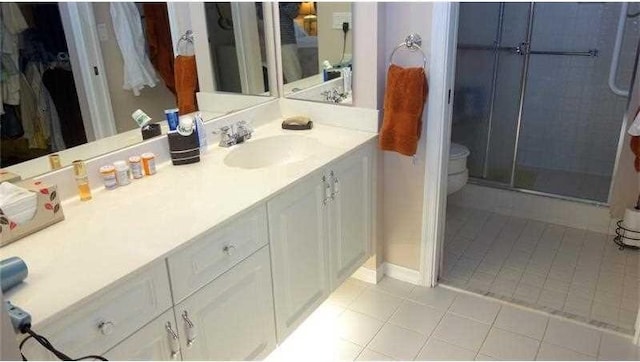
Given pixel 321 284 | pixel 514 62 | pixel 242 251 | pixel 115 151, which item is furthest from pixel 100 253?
pixel 514 62

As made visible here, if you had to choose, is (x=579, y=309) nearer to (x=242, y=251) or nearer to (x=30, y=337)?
(x=242, y=251)

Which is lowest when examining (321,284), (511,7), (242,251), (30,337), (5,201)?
(321,284)

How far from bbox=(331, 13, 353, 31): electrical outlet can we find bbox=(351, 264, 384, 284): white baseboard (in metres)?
1.19

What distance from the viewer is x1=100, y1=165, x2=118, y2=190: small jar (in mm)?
1589

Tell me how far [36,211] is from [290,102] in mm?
1355

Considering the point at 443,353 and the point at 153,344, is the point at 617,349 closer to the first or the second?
the point at 443,353

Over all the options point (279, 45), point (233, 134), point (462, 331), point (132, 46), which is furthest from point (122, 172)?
point (462, 331)

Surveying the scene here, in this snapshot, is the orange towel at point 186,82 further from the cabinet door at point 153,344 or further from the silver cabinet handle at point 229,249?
the cabinet door at point 153,344

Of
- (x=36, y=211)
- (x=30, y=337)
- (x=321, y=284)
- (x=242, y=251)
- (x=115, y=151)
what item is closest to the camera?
(x=30, y=337)

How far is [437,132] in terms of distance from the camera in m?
2.10

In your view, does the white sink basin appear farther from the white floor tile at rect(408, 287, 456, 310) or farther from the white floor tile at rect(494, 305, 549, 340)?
the white floor tile at rect(494, 305, 549, 340)

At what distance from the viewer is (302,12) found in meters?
2.28

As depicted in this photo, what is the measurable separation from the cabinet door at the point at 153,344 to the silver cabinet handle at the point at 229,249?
0.75ft

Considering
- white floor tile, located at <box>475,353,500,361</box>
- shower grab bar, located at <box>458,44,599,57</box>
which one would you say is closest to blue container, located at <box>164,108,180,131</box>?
white floor tile, located at <box>475,353,500,361</box>
